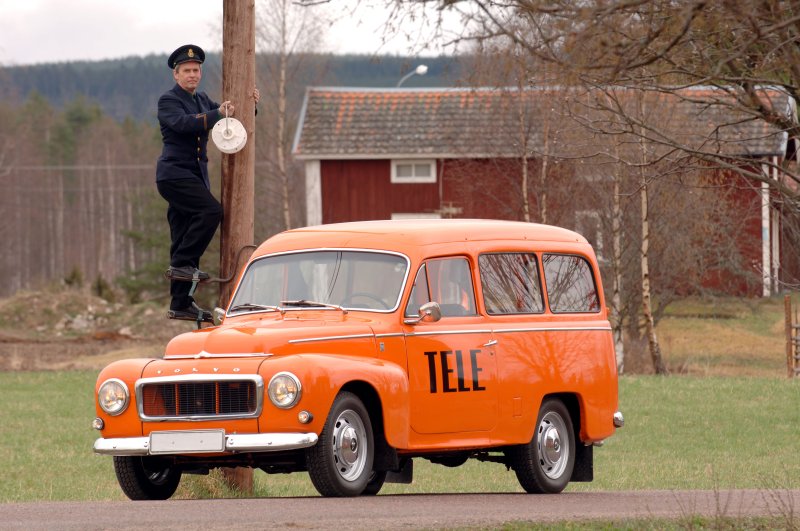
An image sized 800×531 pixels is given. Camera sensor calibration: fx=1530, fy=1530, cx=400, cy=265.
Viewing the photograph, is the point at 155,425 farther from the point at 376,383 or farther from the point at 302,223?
the point at 302,223

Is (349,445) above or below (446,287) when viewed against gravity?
below

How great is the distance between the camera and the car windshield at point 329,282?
38.2ft

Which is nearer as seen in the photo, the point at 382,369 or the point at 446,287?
the point at 382,369

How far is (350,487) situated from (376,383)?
741 millimetres

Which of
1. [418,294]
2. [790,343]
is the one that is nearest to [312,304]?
[418,294]

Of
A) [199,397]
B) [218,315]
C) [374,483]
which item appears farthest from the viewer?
[218,315]

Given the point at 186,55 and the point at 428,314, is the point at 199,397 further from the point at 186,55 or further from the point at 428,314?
the point at 186,55

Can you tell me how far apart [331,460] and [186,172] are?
4063 millimetres

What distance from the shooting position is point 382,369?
10859mm

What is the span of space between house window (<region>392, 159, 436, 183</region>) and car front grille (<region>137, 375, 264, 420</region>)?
130ft

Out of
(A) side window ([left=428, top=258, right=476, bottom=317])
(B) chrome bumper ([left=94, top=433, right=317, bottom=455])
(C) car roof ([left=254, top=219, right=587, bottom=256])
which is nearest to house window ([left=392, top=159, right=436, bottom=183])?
(C) car roof ([left=254, top=219, right=587, bottom=256])

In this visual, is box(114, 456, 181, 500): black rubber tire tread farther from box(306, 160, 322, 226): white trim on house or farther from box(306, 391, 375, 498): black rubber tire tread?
box(306, 160, 322, 226): white trim on house

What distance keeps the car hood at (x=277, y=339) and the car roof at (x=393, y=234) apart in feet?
2.66

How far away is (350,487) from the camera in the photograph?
10.6 meters
